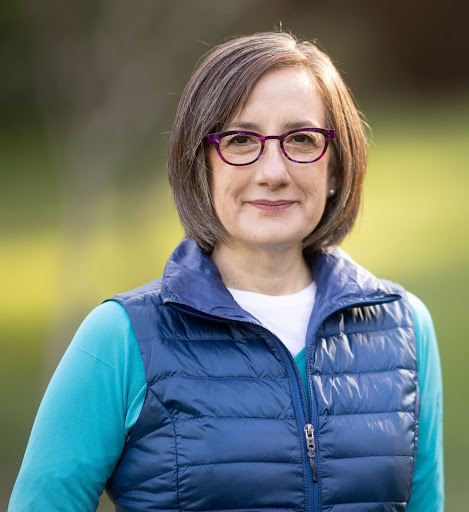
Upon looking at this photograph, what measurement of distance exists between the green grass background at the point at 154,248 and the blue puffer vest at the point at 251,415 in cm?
179

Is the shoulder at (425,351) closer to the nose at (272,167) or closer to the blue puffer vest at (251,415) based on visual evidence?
the blue puffer vest at (251,415)

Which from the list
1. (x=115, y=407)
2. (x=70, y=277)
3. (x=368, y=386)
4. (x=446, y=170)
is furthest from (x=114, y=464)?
(x=446, y=170)

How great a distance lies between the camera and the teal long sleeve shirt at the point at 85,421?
131 cm

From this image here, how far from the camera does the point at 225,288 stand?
1475mm

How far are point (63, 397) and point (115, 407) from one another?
100mm

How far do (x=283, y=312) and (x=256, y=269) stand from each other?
0.11 meters

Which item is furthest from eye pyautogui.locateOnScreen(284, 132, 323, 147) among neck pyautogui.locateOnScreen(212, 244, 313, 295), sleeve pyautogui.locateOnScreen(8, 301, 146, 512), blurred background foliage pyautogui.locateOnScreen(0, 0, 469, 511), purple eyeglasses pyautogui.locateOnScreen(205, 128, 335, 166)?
blurred background foliage pyautogui.locateOnScreen(0, 0, 469, 511)

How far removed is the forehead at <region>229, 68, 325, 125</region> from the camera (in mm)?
1445

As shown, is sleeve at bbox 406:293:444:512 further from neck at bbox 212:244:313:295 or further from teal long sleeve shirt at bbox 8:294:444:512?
teal long sleeve shirt at bbox 8:294:444:512

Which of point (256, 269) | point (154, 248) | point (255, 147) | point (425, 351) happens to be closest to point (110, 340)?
point (256, 269)

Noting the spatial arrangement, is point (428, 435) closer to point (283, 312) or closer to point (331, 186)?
point (283, 312)

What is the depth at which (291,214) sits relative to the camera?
1.49m

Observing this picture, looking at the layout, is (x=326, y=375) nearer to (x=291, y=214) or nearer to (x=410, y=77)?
(x=291, y=214)

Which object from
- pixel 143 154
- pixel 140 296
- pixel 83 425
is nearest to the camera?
pixel 83 425
